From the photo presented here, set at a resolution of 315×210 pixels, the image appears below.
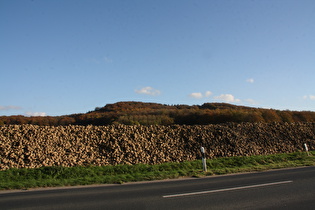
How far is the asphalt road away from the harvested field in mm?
5614

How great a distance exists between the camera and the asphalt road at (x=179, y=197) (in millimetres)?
5895

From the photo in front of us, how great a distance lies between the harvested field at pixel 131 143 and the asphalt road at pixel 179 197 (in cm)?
561

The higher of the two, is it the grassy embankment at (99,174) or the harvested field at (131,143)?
the harvested field at (131,143)

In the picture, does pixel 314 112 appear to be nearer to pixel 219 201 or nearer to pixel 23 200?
pixel 219 201

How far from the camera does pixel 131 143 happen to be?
637 inches

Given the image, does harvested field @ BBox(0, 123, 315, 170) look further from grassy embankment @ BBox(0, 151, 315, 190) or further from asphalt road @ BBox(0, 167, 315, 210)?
asphalt road @ BBox(0, 167, 315, 210)

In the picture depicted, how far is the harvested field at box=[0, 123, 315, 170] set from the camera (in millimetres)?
13500

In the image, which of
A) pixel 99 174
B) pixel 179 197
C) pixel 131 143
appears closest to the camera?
pixel 179 197

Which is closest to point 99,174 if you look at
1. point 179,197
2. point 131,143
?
point 131,143

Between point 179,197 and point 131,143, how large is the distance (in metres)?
9.76

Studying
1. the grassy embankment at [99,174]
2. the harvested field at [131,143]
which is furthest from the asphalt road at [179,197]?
the harvested field at [131,143]

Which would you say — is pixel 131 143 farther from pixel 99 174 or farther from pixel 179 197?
pixel 179 197

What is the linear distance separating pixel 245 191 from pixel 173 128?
38.8 feet

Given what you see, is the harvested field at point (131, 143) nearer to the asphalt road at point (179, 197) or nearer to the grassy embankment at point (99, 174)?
the grassy embankment at point (99, 174)
